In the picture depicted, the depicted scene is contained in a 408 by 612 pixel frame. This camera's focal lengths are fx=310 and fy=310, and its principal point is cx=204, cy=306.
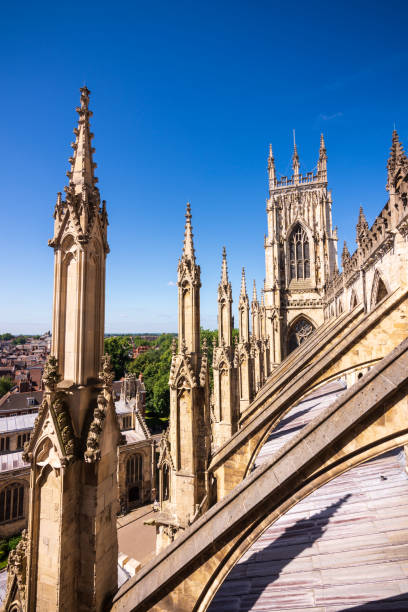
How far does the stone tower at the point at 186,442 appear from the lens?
23.7 feet

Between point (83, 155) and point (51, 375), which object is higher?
point (83, 155)

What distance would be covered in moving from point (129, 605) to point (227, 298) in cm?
1139

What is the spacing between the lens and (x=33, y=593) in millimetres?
3568

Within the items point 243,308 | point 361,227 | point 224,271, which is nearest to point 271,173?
point 243,308

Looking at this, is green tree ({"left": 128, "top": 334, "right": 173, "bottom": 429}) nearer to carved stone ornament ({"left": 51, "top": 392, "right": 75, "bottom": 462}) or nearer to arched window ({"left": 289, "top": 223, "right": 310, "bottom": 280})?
arched window ({"left": 289, "top": 223, "right": 310, "bottom": 280})

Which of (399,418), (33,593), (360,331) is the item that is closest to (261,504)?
(399,418)

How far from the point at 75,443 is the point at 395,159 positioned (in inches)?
432

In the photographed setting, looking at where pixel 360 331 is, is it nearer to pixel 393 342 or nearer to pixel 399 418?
pixel 393 342

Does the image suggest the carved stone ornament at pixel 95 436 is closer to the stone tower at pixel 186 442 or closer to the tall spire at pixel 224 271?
the stone tower at pixel 186 442

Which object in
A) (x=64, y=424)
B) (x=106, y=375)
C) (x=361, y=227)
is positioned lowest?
(x=64, y=424)

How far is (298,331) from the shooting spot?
3177 centimetres

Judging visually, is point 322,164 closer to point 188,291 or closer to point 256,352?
point 256,352

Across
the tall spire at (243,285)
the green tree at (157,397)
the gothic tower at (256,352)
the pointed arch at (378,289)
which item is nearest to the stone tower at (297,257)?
the gothic tower at (256,352)

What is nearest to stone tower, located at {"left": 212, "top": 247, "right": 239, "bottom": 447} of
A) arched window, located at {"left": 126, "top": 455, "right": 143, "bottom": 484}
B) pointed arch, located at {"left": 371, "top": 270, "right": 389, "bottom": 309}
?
pointed arch, located at {"left": 371, "top": 270, "right": 389, "bottom": 309}
